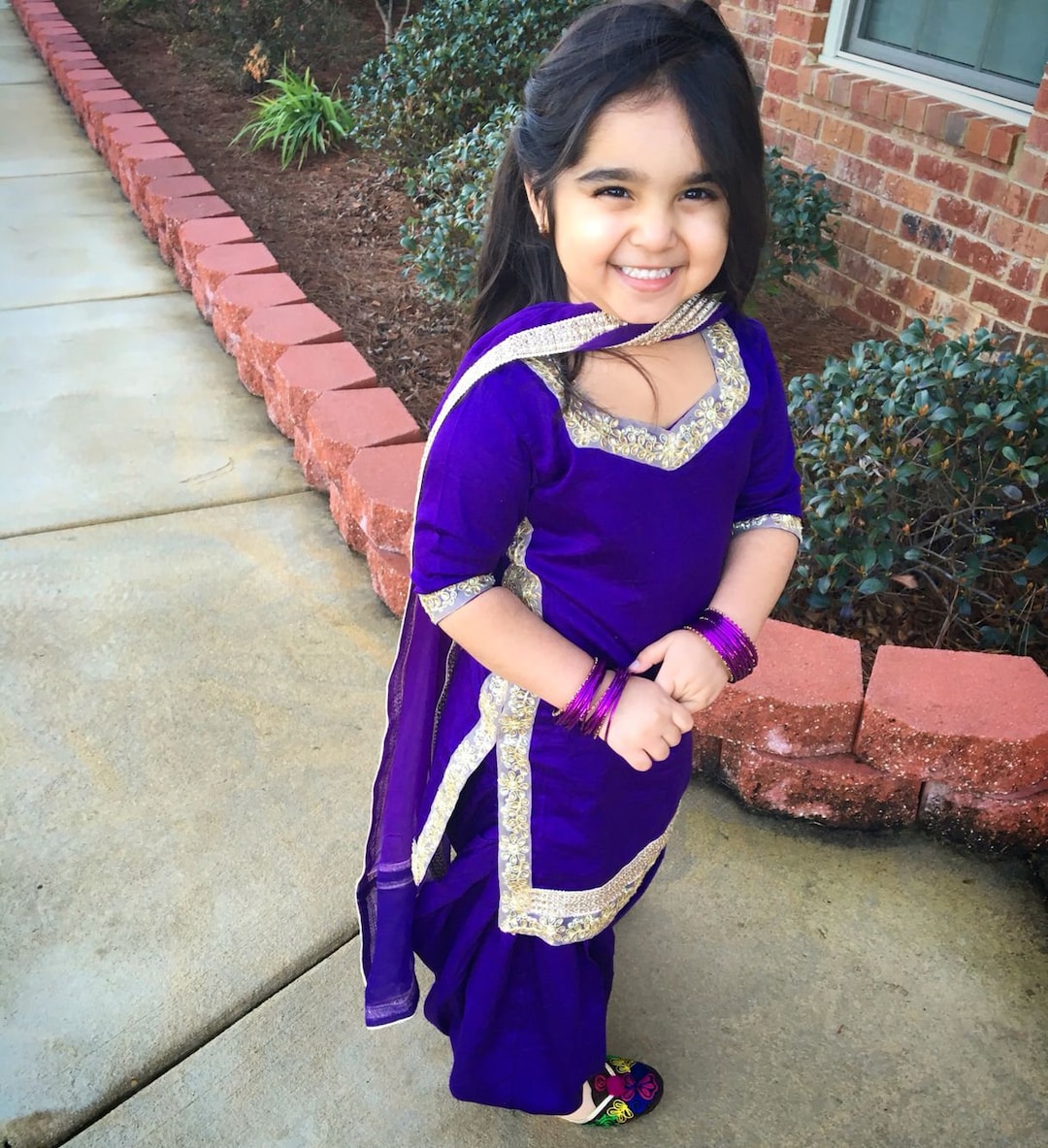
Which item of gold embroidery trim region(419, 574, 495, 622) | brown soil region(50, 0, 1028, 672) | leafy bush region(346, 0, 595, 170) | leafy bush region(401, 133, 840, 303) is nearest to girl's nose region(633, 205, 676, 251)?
gold embroidery trim region(419, 574, 495, 622)

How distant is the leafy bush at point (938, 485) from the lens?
233cm

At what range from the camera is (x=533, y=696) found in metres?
1.34

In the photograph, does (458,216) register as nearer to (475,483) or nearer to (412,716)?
(412,716)

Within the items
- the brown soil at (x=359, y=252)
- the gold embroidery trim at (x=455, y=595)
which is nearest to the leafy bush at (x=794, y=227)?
the brown soil at (x=359, y=252)

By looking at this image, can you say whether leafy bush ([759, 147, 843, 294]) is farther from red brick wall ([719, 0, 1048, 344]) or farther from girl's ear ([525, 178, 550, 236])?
girl's ear ([525, 178, 550, 236])

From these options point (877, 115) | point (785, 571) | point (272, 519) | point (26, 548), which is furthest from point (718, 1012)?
point (877, 115)

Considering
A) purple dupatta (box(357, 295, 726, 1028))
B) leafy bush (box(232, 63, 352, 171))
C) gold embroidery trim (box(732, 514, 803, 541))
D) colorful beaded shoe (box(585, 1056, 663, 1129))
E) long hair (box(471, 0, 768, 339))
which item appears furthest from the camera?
leafy bush (box(232, 63, 352, 171))

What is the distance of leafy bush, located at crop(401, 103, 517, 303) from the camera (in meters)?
3.45

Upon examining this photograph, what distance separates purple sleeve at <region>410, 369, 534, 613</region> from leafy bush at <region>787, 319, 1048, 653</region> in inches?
54.1

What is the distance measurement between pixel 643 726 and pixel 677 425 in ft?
1.10

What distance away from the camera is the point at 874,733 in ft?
6.90

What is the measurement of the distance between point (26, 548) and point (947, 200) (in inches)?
110

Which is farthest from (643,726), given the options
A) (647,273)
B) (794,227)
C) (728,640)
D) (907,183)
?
(907,183)

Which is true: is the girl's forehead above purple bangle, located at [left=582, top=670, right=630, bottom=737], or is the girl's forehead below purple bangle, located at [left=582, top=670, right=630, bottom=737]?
above
